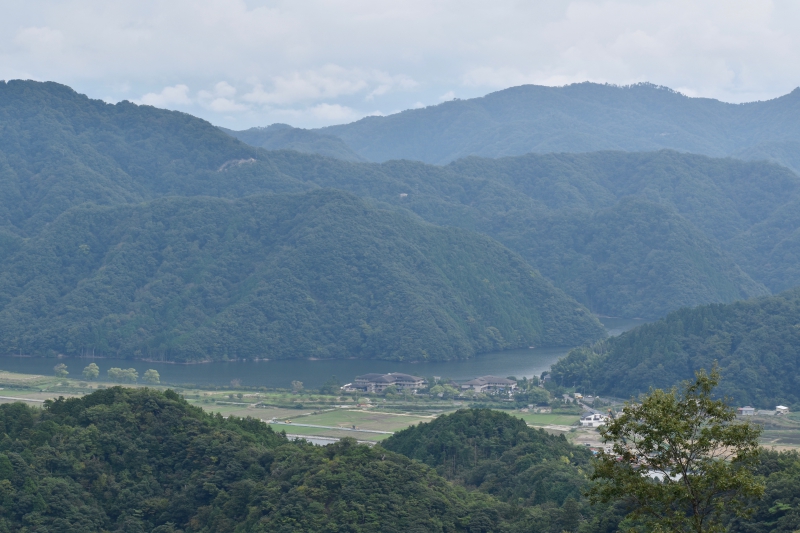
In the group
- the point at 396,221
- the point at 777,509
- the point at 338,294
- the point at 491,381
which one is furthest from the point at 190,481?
the point at 396,221

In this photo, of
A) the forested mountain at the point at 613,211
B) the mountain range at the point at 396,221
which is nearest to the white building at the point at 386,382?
the mountain range at the point at 396,221

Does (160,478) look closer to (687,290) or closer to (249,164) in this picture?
(687,290)

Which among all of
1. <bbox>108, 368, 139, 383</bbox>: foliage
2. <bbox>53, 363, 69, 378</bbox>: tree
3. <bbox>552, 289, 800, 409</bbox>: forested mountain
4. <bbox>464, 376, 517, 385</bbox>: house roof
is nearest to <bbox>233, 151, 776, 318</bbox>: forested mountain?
<bbox>552, 289, 800, 409</bbox>: forested mountain

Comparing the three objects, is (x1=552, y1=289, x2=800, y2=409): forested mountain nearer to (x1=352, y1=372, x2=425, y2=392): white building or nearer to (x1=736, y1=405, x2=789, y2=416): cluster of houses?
(x1=736, y1=405, x2=789, y2=416): cluster of houses

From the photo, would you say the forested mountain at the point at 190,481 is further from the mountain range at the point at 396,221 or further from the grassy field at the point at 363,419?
the mountain range at the point at 396,221

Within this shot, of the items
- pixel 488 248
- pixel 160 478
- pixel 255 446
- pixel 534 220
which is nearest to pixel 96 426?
pixel 160 478

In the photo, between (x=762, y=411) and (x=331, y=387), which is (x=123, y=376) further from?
(x=762, y=411)
